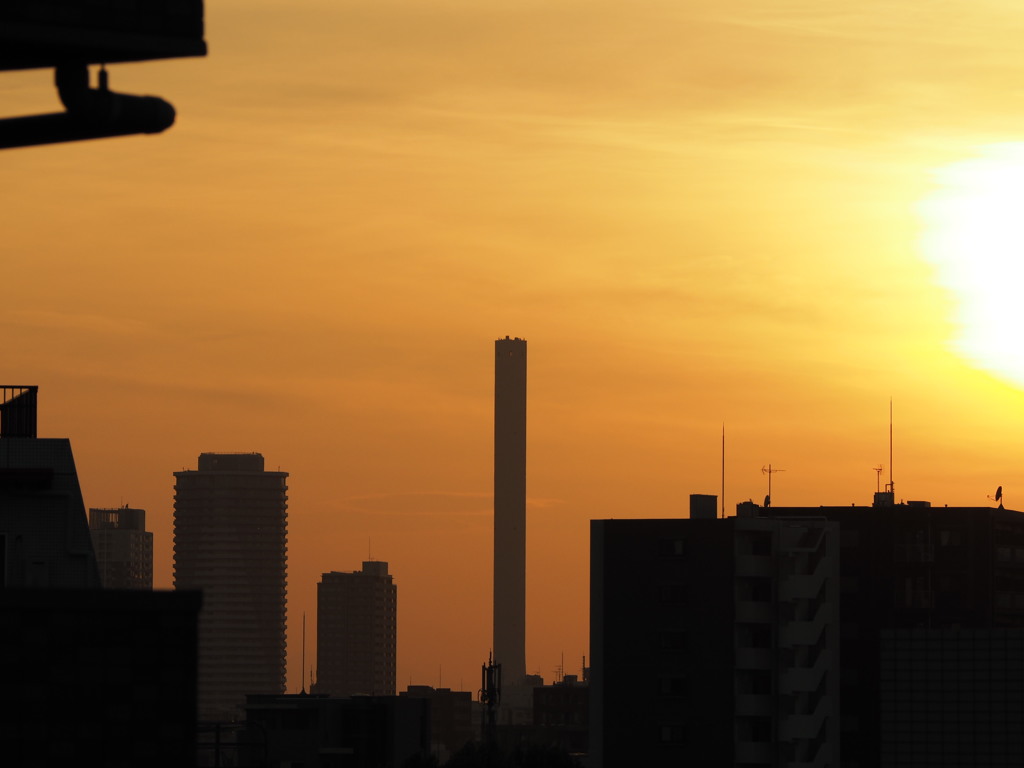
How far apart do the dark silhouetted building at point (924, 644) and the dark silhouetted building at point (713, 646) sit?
5747 millimetres

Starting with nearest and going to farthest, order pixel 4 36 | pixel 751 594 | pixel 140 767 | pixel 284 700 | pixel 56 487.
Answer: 1. pixel 4 36
2. pixel 140 767
3. pixel 56 487
4. pixel 751 594
5. pixel 284 700

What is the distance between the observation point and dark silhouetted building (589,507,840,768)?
156 meters

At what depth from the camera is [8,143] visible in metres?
19.2

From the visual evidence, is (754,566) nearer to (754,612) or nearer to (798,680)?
(754,612)

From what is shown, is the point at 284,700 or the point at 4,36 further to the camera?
the point at 284,700

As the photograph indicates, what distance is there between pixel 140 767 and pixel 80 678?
1358mm

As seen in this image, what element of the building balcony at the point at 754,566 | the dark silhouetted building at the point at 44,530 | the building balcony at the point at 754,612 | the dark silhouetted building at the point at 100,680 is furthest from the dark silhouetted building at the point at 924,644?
the dark silhouetted building at the point at 100,680

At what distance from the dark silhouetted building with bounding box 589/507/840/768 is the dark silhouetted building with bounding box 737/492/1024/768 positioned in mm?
5747

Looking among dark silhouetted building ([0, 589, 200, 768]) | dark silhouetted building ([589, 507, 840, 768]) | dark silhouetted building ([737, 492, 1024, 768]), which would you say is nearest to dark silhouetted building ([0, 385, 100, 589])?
dark silhouetted building ([0, 589, 200, 768])

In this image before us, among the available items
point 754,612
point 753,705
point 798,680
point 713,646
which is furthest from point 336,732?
point 798,680

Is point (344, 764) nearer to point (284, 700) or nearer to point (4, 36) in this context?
point (284, 700)

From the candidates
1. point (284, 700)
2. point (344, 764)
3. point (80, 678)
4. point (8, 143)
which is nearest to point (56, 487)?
point (80, 678)

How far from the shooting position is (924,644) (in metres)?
164

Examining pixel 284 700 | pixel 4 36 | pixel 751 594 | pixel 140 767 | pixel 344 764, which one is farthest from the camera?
pixel 284 700
